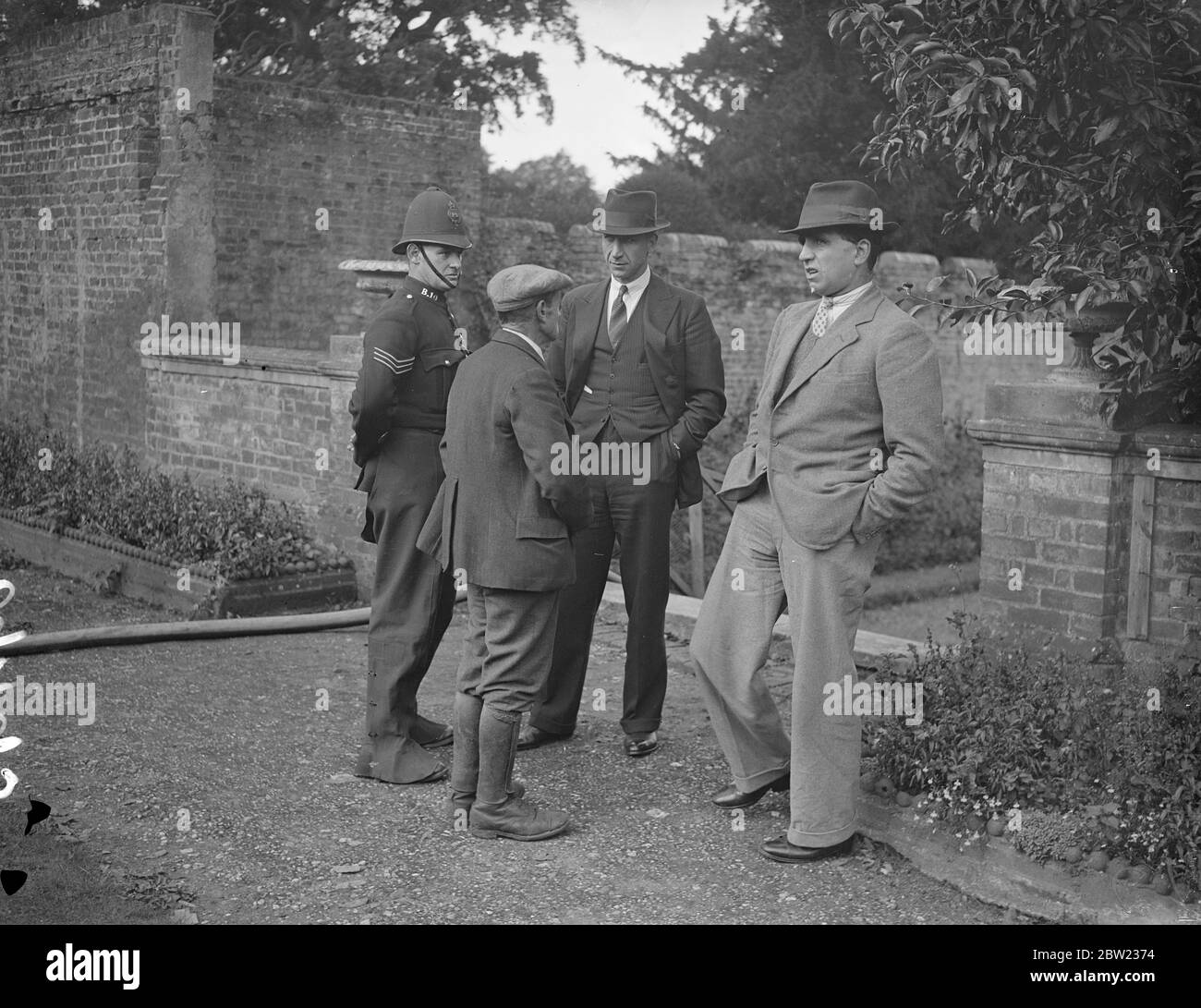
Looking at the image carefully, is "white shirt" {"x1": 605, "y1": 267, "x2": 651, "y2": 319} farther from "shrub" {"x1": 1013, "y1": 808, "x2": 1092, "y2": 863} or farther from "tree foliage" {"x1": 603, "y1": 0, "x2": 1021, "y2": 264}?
"tree foliage" {"x1": 603, "y1": 0, "x2": 1021, "y2": 264}

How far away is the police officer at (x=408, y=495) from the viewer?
562 centimetres

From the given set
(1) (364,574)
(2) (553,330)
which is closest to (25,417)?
(1) (364,574)

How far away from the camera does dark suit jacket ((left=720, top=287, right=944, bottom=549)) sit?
462cm

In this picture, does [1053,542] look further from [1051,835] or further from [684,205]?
[684,205]

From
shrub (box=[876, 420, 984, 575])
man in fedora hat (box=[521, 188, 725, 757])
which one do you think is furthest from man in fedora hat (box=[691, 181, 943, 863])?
shrub (box=[876, 420, 984, 575])

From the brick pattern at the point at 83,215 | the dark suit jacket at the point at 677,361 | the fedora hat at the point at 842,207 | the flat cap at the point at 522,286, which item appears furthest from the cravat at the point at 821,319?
the brick pattern at the point at 83,215

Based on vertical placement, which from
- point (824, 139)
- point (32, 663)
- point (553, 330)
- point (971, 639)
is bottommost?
point (32, 663)

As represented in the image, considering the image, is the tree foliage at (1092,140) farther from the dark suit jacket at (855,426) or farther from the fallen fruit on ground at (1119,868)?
the fallen fruit on ground at (1119,868)

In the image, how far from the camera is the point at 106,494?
36.2 feet

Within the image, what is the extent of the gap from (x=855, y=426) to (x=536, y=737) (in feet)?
7.14

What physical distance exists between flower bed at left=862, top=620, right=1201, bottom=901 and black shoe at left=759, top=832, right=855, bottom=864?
1.07 ft

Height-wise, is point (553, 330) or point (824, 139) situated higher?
point (824, 139)

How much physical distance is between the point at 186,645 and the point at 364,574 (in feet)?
5.91

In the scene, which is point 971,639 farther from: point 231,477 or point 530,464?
point 231,477
